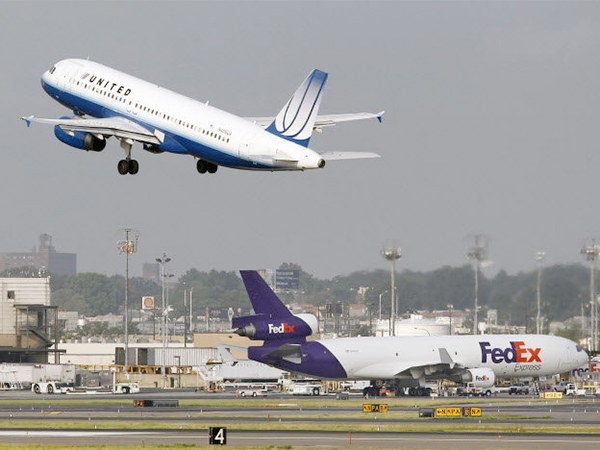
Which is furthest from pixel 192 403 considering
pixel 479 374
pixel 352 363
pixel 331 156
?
pixel 331 156

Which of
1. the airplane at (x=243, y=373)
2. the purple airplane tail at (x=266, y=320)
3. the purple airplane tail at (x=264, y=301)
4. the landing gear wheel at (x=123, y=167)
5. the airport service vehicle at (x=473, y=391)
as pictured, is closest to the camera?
the landing gear wheel at (x=123, y=167)

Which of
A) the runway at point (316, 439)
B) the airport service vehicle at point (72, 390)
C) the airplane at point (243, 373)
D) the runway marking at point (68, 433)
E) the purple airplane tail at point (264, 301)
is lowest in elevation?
the airport service vehicle at point (72, 390)

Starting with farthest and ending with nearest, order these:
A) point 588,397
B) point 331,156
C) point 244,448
Answer: 1. point 588,397
2. point 331,156
3. point 244,448

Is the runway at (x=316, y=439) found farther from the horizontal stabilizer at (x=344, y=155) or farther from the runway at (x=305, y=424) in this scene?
the horizontal stabilizer at (x=344, y=155)

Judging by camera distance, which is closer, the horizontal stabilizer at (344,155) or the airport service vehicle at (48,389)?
the horizontal stabilizer at (344,155)

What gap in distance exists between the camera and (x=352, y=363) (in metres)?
148

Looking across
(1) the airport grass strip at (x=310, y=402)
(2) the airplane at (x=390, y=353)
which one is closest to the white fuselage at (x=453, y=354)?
(2) the airplane at (x=390, y=353)

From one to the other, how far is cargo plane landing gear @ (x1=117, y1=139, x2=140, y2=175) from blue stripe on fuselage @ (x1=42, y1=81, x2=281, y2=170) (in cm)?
190

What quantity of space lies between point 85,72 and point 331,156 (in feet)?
91.5

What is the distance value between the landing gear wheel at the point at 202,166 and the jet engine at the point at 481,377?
190 feet

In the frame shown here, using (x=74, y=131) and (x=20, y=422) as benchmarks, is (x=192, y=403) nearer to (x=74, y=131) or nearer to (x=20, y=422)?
(x=20, y=422)

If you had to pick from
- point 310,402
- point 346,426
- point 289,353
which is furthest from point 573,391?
point 346,426

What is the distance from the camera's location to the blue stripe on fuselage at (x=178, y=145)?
308ft

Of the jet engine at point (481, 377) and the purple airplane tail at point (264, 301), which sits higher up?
the purple airplane tail at point (264, 301)
